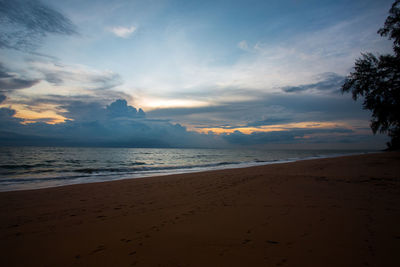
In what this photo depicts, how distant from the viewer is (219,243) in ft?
11.6

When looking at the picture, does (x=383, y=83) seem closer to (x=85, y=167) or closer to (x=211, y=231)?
(x=211, y=231)

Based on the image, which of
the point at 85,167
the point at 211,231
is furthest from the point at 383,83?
the point at 85,167

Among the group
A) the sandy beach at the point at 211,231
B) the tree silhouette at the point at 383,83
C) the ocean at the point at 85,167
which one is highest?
the tree silhouette at the point at 383,83

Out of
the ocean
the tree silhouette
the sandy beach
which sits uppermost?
the tree silhouette

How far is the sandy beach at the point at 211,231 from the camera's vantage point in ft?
10.2

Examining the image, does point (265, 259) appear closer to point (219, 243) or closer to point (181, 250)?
point (219, 243)

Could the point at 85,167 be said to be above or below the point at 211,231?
below

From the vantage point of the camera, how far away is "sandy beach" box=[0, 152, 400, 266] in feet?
10.2

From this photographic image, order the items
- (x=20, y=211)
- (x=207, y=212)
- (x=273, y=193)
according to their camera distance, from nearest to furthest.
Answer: (x=207, y=212) < (x=20, y=211) < (x=273, y=193)

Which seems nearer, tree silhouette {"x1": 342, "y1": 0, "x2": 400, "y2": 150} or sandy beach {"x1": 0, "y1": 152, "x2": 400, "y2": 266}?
sandy beach {"x1": 0, "y1": 152, "x2": 400, "y2": 266}

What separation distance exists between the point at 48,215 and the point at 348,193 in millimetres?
10221

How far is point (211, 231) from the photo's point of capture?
13.5 feet

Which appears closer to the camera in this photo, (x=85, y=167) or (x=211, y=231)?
(x=211, y=231)

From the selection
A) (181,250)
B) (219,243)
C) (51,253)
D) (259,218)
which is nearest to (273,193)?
(259,218)
